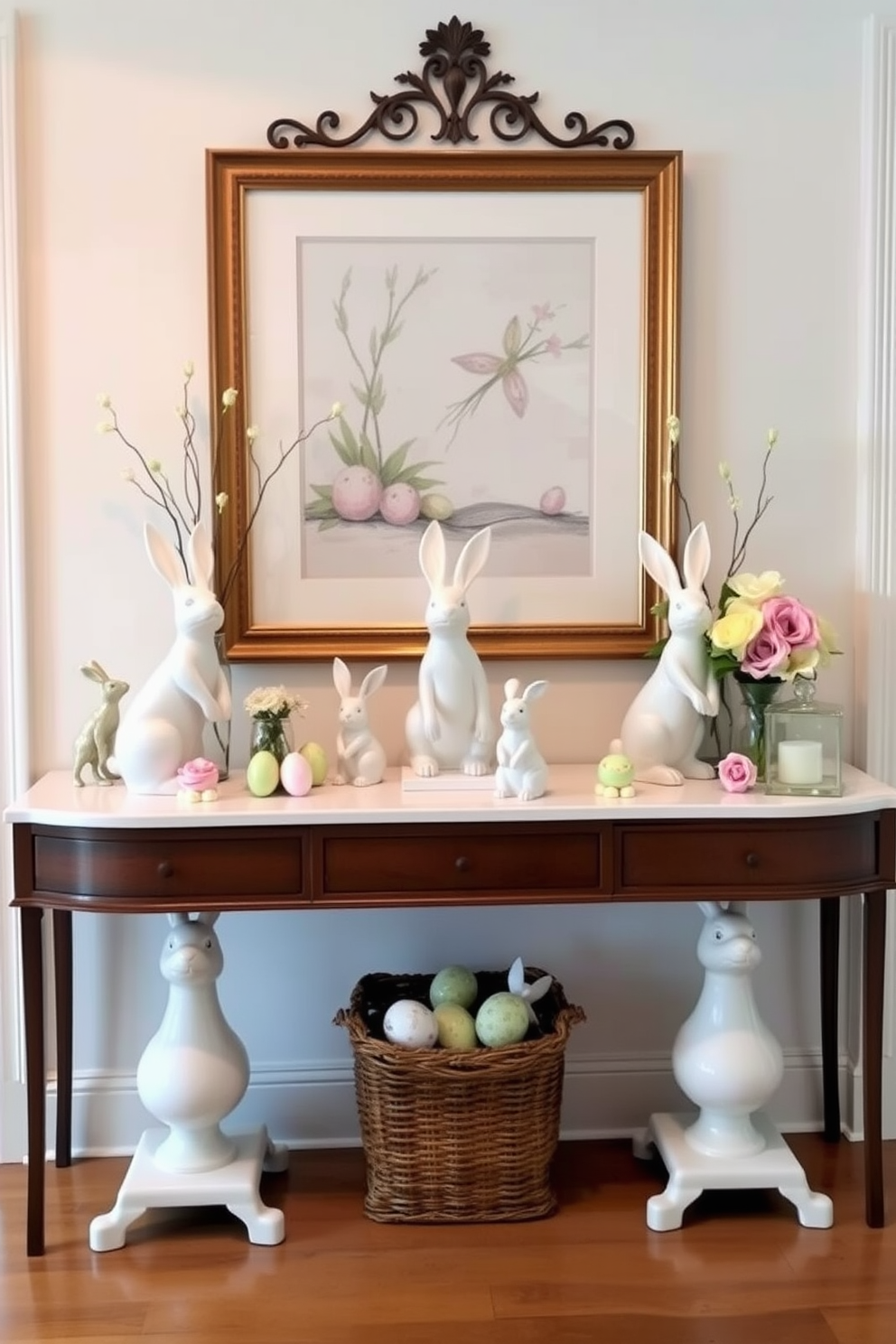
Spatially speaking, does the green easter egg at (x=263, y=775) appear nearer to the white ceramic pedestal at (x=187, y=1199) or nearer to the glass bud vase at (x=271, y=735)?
the glass bud vase at (x=271, y=735)

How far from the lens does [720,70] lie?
8.37ft

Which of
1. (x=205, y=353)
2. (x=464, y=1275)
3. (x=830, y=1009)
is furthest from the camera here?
(x=830, y=1009)

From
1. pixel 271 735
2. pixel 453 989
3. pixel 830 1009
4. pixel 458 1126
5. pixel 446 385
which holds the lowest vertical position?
pixel 458 1126

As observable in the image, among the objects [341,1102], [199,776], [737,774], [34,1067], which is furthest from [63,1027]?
[737,774]

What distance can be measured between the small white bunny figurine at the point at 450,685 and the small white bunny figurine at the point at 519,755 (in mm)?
134

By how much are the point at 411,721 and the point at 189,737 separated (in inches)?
16.5

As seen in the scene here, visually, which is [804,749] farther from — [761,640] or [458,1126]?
[458,1126]

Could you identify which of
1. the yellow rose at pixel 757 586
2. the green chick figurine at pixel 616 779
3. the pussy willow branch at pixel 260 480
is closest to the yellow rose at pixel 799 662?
the yellow rose at pixel 757 586

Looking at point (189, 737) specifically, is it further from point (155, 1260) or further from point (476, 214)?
point (476, 214)

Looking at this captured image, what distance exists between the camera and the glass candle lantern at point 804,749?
2332mm

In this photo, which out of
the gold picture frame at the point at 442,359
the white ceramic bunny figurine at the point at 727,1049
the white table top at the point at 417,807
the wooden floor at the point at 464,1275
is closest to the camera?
the wooden floor at the point at 464,1275

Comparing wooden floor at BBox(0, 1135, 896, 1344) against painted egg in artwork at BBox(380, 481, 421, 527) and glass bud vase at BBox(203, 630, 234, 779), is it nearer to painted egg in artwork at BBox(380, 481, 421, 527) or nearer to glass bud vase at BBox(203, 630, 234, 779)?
glass bud vase at BBox(203, 630, 234, 779)

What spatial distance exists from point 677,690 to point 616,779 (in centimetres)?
25

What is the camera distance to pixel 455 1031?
239 centimetres
